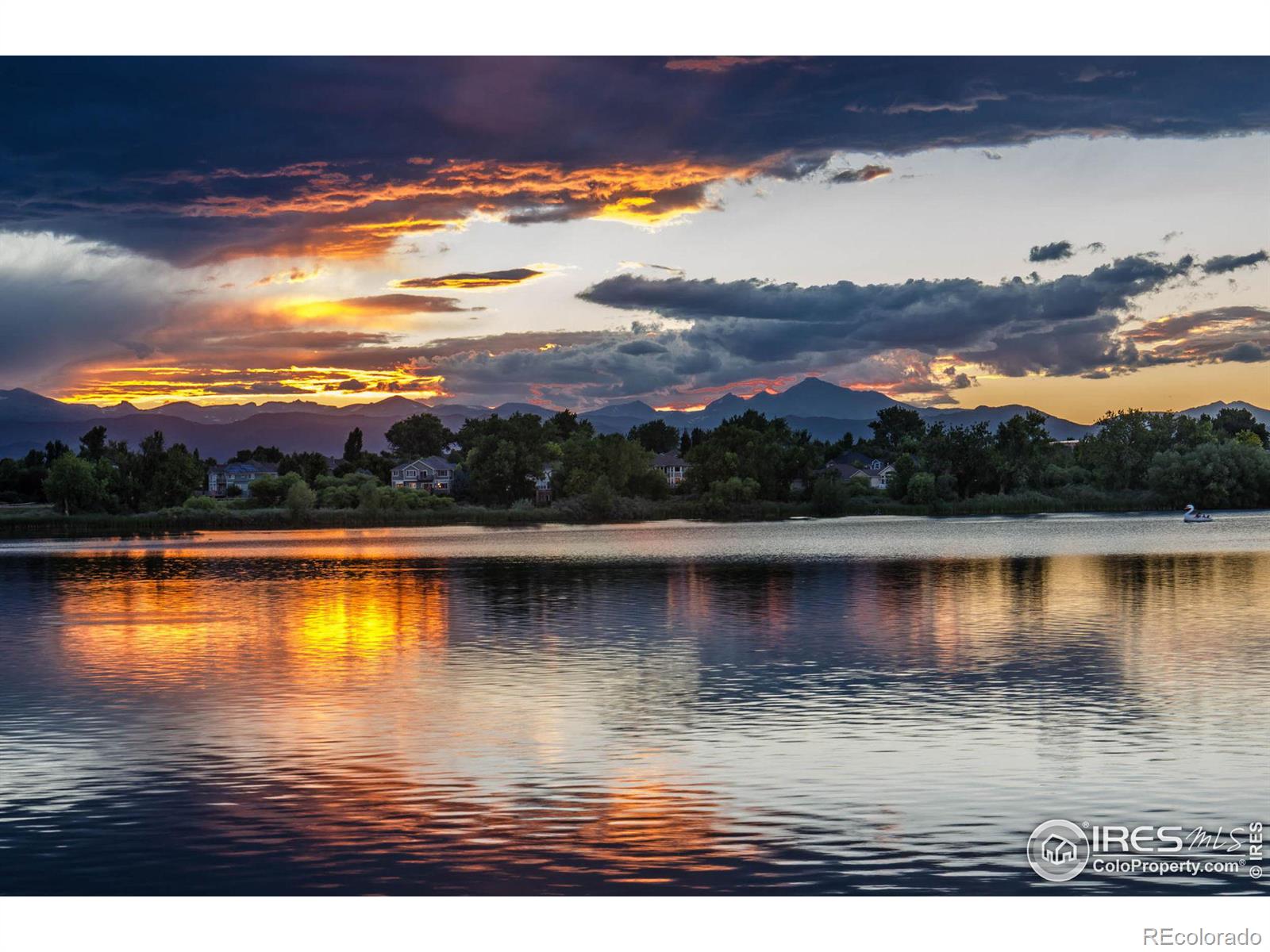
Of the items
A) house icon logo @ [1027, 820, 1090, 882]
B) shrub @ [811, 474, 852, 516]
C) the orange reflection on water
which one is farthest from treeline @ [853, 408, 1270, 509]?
house icon logo @ [1027, 820, 1090, 882]

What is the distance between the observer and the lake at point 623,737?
41.1 feet

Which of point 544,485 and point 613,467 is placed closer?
point 613,467

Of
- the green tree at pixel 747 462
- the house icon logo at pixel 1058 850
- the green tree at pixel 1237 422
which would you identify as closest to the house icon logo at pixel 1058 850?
the house icon logo at pixel 1058 850

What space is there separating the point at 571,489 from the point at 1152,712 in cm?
11888

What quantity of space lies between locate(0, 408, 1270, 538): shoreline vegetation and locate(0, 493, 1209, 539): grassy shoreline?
8.7 inches

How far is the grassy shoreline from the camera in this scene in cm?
11538

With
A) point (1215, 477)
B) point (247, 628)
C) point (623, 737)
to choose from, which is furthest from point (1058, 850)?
point (1215, 477)

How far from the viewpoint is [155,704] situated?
21.7 meters

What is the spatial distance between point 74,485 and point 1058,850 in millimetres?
123210

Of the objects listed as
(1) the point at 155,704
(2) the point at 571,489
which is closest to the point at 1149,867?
(1) the point at 155,704

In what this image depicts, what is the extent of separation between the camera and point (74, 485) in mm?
120250

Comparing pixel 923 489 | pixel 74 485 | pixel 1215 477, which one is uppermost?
pixel 74 485

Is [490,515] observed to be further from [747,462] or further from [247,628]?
[247,628]

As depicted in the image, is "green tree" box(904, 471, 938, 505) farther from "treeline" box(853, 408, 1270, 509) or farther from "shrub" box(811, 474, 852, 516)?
"shrub" box(811, 474, 852, 516)
